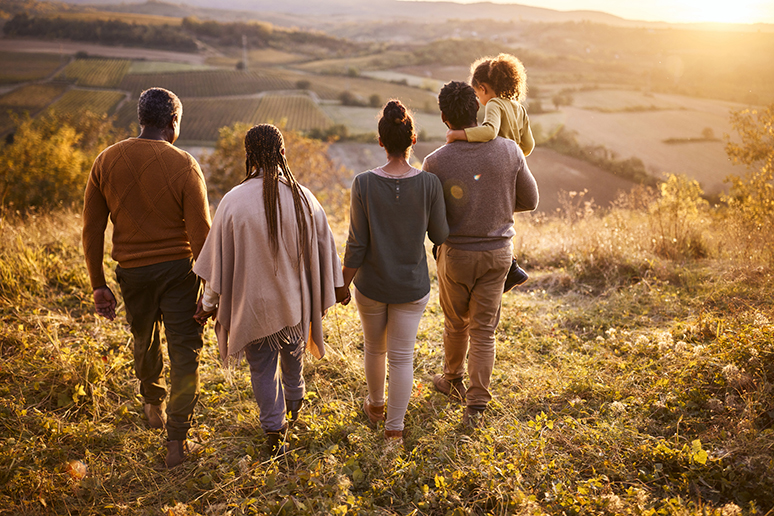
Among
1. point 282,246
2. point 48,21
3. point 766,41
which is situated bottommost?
point 282,246

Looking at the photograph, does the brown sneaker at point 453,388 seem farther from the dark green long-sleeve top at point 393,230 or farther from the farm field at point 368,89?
the farm field at point 368,89

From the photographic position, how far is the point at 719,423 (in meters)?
2.48

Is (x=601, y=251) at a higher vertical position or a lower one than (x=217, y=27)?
lower

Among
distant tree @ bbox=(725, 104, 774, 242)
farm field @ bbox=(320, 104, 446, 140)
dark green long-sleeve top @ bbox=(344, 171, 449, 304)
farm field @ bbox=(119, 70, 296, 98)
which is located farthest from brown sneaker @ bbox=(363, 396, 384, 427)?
farm field @ bbox=(119, 70, 296, 98)

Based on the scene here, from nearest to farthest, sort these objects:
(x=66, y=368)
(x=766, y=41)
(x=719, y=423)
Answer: (x=719, y=423), (x=66, y=368), (x=766, y=41)

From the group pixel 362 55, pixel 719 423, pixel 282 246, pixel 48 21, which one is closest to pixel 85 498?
pixel 282 246

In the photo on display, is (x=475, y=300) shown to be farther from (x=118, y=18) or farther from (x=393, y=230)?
(x=118, y=18)

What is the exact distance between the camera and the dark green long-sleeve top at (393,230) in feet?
7.19

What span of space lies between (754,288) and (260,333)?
4.63 metres

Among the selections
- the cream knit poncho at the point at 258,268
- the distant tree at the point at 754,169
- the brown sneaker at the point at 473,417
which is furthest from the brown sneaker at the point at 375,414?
the distant tree at the point at 754,169

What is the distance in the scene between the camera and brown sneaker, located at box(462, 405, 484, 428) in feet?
8.86

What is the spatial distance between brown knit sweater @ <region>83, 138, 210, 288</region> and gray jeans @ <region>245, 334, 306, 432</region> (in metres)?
0.69

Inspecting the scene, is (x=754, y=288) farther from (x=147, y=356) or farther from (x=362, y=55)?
(x=362, y=55)

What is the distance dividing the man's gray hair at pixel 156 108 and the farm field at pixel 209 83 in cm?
6291
